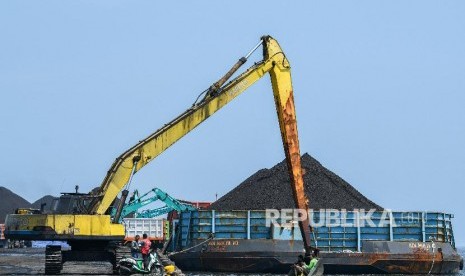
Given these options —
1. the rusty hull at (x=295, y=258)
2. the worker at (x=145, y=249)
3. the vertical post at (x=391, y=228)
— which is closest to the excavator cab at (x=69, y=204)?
the worker at (x=145, y=249)

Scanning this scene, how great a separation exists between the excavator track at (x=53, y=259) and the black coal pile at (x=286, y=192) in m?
18.1

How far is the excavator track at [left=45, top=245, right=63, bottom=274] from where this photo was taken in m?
34.9

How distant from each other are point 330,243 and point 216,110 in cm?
969

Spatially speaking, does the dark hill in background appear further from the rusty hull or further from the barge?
the rusty hull

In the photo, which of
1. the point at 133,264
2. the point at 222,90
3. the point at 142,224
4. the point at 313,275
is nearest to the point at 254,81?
the point at 222,90

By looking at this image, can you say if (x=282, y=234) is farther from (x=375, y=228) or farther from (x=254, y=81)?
(x=254, y=81)

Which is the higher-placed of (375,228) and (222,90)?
(222,90)

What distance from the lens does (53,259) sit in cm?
3494

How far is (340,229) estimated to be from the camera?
4625 centimetres

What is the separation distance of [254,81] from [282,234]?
7724 millimetres

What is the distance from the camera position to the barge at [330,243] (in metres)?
44.8

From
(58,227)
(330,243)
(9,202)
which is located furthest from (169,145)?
(9,202)

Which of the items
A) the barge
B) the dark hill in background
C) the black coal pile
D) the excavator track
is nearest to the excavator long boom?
the excavator track
